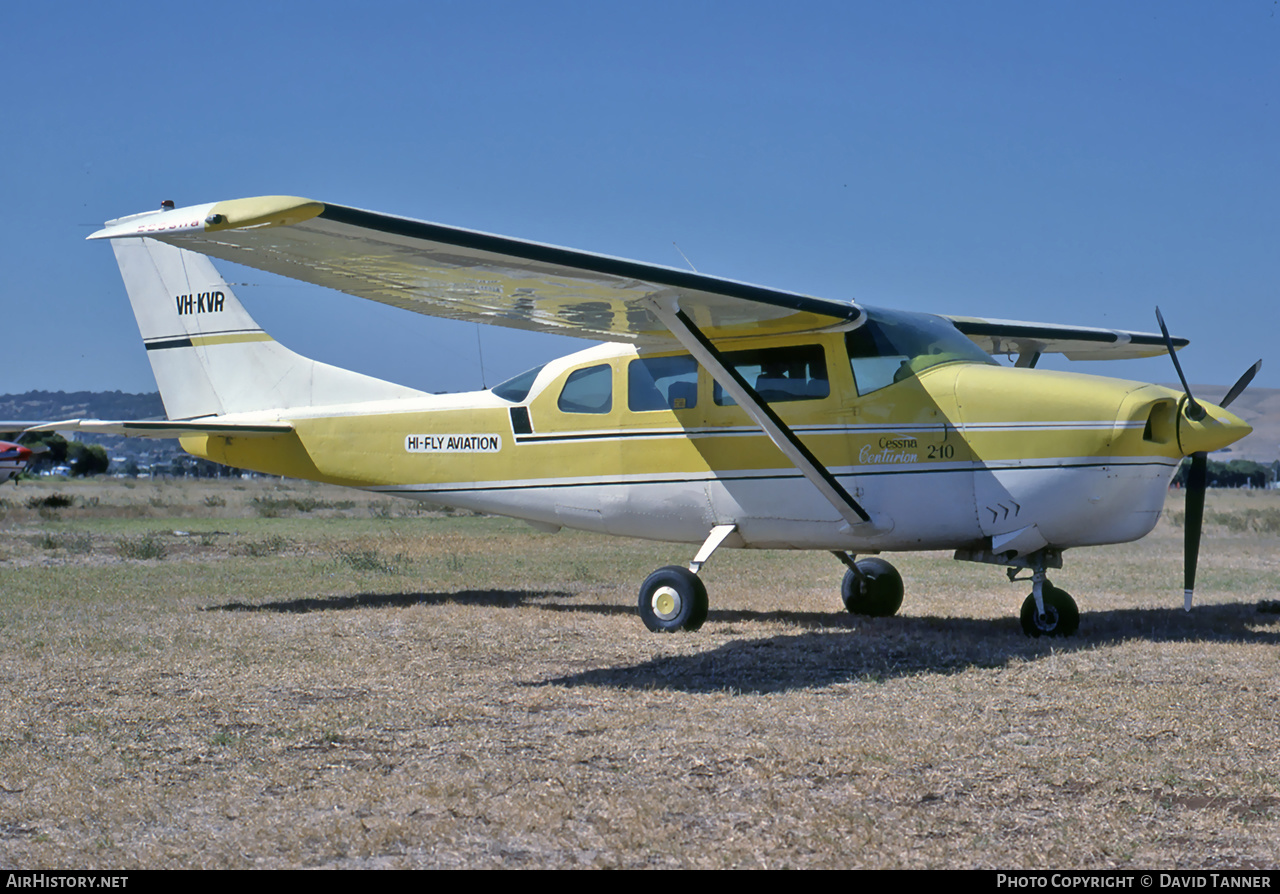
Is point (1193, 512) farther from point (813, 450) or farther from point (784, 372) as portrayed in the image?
point (784, 372)

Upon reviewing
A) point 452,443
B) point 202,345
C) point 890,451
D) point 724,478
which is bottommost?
point 724,478

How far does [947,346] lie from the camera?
921 centimetres

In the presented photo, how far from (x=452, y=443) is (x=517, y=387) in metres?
0.99

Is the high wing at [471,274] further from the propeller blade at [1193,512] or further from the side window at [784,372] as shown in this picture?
the propeller blade at [1193,512]

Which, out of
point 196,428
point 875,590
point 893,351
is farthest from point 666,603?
point 196,428

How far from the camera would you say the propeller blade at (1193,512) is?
8688 mm

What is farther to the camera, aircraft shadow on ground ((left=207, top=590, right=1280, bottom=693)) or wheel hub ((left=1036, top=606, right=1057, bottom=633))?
wheel hub ((left=1036, top=606, right=1057, bottom=633))

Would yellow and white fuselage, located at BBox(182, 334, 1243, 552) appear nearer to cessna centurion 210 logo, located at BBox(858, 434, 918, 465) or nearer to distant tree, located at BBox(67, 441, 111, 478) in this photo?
cessna centurion 210 logo, located at BBox(858, 434, 918, 465)

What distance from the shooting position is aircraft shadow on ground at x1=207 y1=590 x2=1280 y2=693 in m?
7.16

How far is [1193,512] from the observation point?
→ 8875 mm

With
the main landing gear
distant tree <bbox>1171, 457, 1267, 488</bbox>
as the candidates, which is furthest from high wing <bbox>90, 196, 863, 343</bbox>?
distant tree <bbox>1171, 457, 1267, 488</bbox>

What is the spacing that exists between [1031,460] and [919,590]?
5400 millimetres

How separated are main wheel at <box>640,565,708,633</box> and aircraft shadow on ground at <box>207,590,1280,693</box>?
26cm
